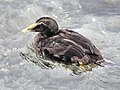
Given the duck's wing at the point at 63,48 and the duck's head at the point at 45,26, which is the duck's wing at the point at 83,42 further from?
the duck's head at the point at 45,26

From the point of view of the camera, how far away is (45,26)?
25.7ft

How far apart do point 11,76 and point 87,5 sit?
12.1ft

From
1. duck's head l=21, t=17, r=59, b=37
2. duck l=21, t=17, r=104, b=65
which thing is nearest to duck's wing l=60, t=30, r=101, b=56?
duck l=21, t=17, r=104, b=65

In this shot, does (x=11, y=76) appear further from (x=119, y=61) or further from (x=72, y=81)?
(x=119, y=61)

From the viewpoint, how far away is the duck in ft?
23.6

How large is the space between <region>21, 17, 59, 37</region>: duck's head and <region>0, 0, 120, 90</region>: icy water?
1.17 ft

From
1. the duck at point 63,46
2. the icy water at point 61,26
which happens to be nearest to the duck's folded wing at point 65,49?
the duck at point 63,46

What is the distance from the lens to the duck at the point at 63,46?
7199mm

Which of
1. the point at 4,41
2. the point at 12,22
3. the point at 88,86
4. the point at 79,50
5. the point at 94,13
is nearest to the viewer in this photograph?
the point at 88,86

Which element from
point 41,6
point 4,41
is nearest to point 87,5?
point 41,6

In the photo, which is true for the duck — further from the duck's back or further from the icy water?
the icy water

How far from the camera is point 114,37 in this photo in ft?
26.8

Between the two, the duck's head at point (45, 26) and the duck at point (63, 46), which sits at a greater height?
the duck's head at point (45, 26)

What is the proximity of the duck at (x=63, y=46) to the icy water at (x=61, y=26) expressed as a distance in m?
0.25
